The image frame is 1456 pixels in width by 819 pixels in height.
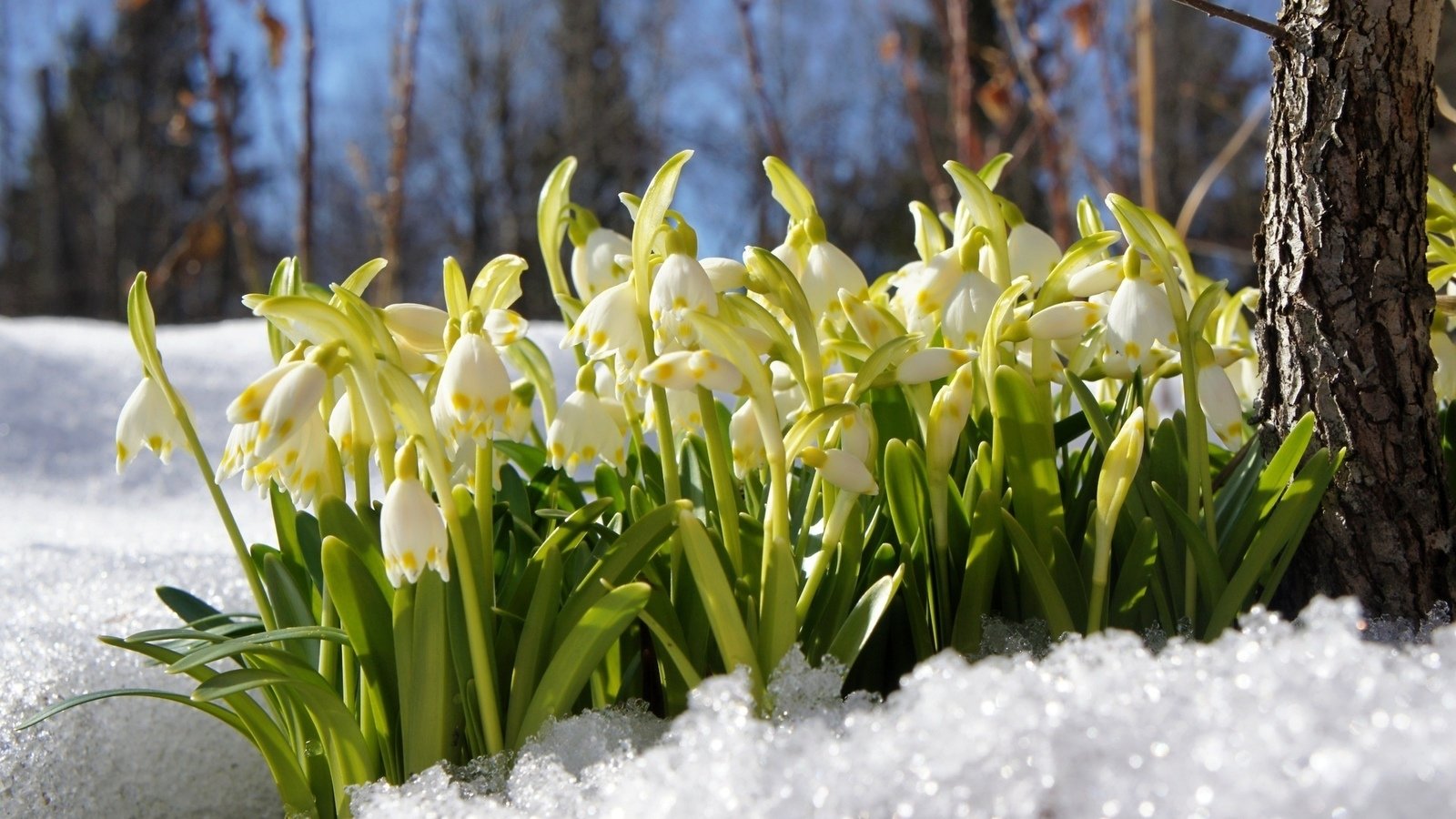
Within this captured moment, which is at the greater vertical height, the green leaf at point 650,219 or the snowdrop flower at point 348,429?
the green leaf at point 650,219

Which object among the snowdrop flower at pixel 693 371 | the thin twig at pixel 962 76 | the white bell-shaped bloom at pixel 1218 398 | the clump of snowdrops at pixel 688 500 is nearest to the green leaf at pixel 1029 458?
the clump of snowdrops at pixel 688 500

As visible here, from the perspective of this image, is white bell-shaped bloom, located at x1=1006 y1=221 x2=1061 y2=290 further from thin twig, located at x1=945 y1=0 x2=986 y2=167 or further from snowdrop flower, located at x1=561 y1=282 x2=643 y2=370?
thin twig, located at x1=945 y1=0 x2=986 y2=167

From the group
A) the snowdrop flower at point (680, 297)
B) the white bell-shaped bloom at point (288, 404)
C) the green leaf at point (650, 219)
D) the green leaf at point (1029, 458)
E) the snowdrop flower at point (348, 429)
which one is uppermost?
the green leaf at point (650, 219)

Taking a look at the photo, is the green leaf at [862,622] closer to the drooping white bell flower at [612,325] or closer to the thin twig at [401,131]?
the drooping white bell flower at [612,325]

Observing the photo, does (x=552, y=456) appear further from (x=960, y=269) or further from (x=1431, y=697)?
(x=1431, y=697)

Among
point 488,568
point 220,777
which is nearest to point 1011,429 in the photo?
point 488,568

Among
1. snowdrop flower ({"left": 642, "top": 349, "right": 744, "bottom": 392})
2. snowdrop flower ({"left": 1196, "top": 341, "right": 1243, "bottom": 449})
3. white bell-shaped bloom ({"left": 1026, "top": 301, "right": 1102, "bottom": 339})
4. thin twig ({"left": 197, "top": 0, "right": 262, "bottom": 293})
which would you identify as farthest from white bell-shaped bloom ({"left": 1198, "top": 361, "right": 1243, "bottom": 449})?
thin twig ({"left": 197, "top": 0, "right": 262, "bottom": 293})
